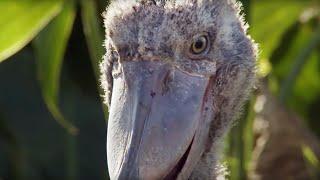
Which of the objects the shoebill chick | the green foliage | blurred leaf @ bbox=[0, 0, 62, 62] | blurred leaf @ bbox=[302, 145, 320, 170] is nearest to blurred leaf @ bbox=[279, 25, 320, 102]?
the green foliage

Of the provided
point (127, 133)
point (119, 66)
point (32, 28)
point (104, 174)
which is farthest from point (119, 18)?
point (104, 174)

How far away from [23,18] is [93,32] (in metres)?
0.43

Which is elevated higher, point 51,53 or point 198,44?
point 51,53

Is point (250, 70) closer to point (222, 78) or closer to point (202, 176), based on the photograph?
point (222, 78)

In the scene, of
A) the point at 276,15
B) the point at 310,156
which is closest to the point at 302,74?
the point at 276,15

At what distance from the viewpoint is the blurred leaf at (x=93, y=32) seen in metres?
3.60

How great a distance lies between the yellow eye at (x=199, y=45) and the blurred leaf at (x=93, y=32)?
3.14ft

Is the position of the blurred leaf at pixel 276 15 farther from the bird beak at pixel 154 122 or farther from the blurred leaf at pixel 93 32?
the bird beak at pixel 154 122

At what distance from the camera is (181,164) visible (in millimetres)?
2480

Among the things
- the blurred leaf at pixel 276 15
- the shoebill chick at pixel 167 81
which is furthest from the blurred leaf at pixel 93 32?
the shoebill chick at pixel 167 81

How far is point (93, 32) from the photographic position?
3688mm

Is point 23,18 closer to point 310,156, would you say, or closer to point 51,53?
point 51,53

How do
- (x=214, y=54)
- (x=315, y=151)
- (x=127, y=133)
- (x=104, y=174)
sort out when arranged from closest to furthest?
(x=127, y=133) < (x=214, y=54) < (x=315, y=151) < (x=104, y=174)

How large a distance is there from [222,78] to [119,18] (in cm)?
28
